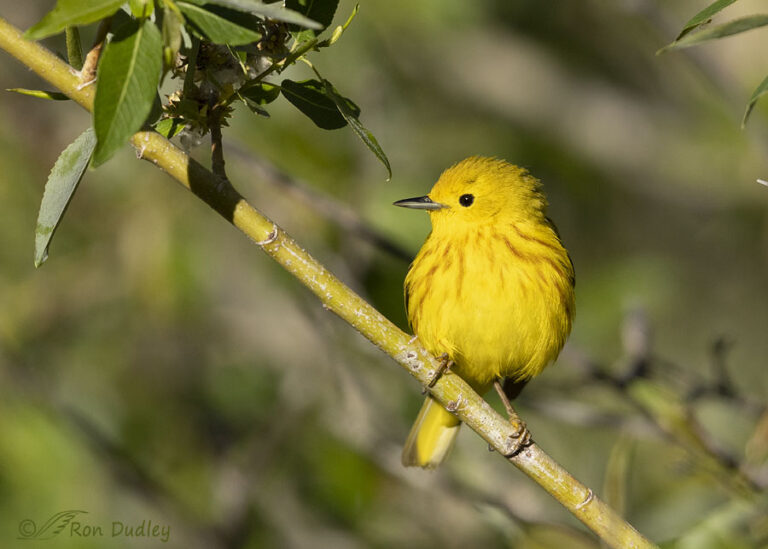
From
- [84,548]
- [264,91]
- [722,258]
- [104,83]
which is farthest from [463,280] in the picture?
[722,258]

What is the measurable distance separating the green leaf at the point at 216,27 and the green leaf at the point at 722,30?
727 mm

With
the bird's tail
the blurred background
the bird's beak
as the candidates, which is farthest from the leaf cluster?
the bird's tail

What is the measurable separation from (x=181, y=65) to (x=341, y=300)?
62 centimetres

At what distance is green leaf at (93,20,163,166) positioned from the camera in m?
1.56

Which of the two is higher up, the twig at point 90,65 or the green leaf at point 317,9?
the green leaf at point 317,9

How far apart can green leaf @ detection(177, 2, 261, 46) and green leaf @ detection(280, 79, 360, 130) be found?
1.48 feet

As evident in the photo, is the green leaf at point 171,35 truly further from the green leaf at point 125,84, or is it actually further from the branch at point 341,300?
the branch at point 341,300

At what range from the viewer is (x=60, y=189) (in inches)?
78.3

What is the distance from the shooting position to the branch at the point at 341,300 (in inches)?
78.0

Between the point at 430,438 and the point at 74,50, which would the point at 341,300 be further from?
the point at 430,438

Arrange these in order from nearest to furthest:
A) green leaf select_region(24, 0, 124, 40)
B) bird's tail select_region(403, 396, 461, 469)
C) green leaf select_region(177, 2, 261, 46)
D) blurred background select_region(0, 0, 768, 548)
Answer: green leaf select_region(24, 0, 124, 40)
green leaf select_region(177, 2, 261, 46)
bird's tail select_region(403, 396, 461, 469)
blurred background select_region(0, 0, 768, 548)

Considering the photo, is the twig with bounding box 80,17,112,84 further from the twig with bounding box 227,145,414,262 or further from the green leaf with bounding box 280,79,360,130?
the twig with bounding box 227,145,414,262

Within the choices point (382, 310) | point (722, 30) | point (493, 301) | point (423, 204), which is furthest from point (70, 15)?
point (382, 310)

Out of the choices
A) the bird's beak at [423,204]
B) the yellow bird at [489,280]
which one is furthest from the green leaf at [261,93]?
the bird's beak at [423,204]
